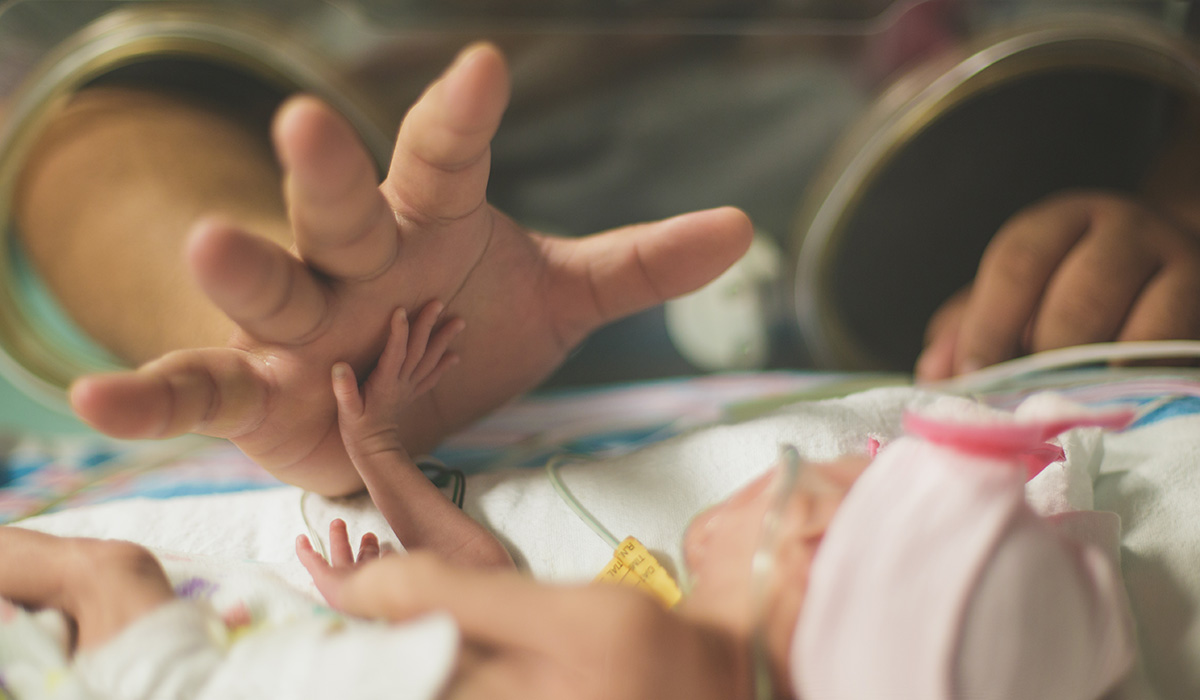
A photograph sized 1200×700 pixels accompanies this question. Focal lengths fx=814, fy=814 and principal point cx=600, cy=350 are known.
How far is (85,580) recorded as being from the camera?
1.88 ft

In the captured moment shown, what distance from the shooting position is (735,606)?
52 cm

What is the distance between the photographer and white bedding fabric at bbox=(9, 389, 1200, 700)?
0.66 metres

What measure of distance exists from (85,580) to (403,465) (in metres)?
0.24

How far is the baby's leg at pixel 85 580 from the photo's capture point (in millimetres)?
545

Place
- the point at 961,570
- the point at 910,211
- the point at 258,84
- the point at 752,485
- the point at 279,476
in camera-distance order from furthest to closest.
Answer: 1. the point at 910,211
2. the point at 258,84
3. the point at 279,476
4. the point at 752,485
5. the point at 961,570

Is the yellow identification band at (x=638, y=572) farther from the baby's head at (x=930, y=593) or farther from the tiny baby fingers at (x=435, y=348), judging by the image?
the tiny baby fingers at (x=435, y=348)

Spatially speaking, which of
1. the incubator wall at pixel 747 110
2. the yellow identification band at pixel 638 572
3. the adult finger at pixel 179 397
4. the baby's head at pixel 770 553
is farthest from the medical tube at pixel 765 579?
the incubator wall at pixel 747 110

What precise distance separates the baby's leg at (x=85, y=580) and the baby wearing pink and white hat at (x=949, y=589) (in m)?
0.44

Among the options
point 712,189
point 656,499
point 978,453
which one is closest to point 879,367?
point 712,189

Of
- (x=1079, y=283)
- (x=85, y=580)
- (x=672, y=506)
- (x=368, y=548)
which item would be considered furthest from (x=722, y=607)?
(x=1079, y=283)

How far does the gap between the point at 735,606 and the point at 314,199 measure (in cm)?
37

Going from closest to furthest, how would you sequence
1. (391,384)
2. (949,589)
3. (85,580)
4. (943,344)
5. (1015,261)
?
(949,589)
(85,580)
(391,384)
(1015,261)
(943,344)

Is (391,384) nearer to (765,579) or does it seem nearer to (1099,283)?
(765,579)

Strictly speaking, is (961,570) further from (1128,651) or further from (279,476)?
(279,476)
